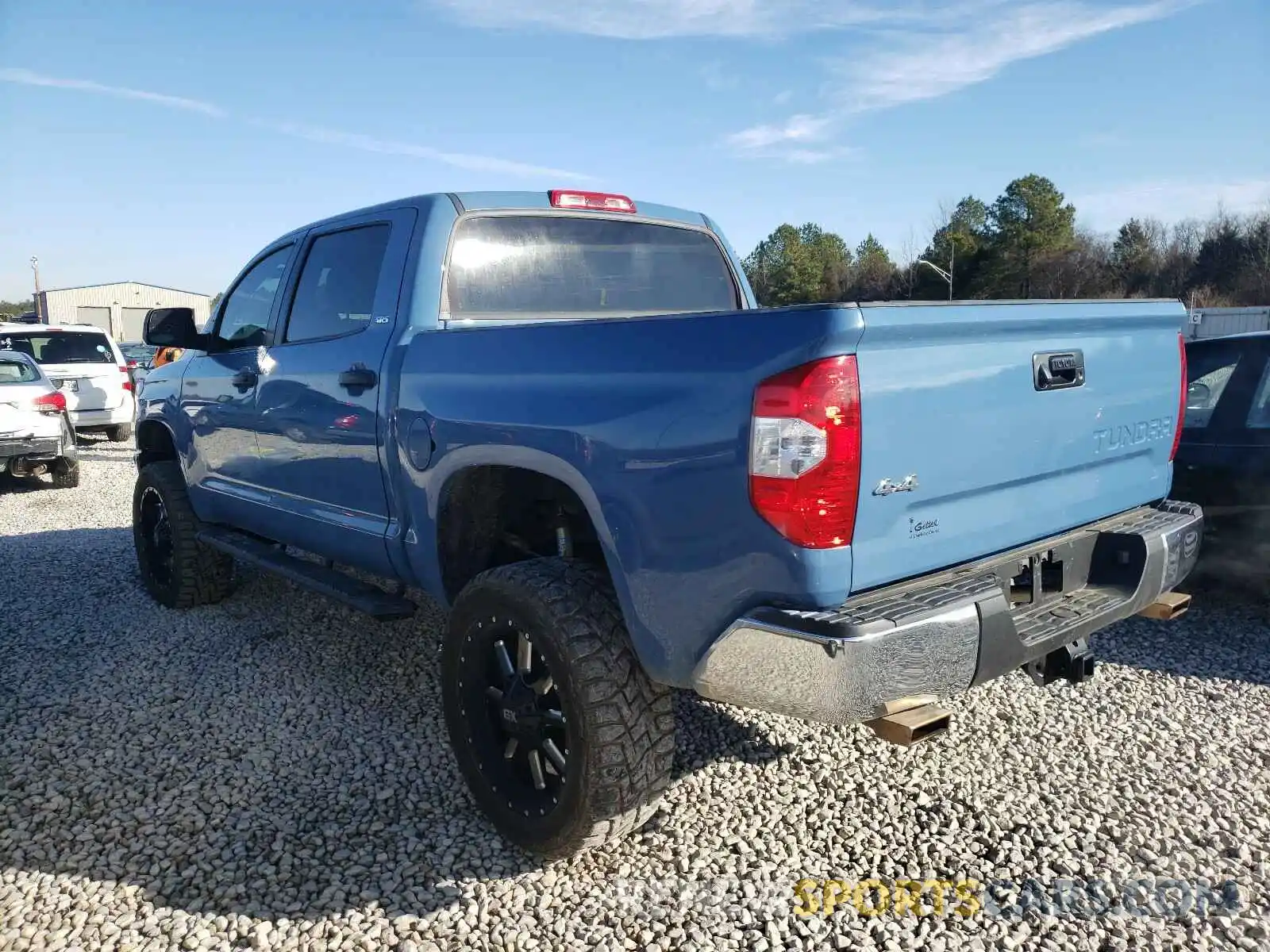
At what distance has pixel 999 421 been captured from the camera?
2441mm

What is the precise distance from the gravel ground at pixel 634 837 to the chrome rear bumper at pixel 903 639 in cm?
71

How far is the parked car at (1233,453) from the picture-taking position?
446 cm

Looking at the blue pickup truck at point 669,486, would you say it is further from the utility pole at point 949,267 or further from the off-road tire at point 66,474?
the utility pole at point 949,267

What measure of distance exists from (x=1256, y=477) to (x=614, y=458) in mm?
3638

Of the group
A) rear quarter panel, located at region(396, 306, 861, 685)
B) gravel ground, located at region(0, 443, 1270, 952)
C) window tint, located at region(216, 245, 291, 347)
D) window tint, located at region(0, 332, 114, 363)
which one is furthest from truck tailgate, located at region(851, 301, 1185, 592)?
window tint, located at region(0, 332, 114, 363)

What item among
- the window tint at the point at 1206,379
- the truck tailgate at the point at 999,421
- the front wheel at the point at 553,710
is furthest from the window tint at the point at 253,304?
the window tint at the point at 1206,379

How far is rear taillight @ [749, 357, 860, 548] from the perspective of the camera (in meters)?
2.10

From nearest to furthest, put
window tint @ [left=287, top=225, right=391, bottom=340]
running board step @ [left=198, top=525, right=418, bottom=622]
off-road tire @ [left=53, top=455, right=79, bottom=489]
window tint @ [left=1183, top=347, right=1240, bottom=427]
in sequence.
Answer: running board step @ [left=198, top=525, right=418, bottom=622], window tint @ [left=287, top=225, right=391, bottom=340], window tint @ [left=1183, top=347, right=1240, bottom=427], off-road tire @ [left=53, top=455, right=79, bottom=489]

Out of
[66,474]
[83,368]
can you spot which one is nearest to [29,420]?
[66,474]

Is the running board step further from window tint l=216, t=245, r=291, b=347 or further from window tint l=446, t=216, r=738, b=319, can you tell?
window tint l=446, t=216, r=738, b=319

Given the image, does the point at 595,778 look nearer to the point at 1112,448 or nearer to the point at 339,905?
the point at 339,905

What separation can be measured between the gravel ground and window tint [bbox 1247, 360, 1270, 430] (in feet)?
3.43

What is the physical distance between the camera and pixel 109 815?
10.3 ft

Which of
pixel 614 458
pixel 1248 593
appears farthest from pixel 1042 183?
pixel 614 458
